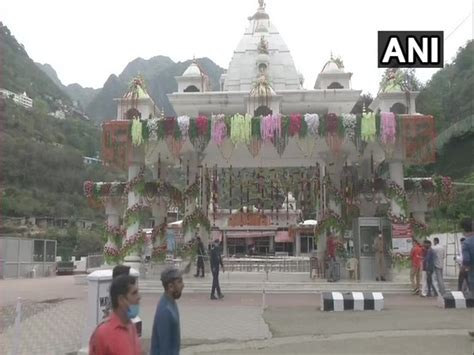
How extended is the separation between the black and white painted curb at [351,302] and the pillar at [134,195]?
894cm

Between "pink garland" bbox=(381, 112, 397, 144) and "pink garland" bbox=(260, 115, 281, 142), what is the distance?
3274 millimetres

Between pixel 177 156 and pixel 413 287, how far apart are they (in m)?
9.57


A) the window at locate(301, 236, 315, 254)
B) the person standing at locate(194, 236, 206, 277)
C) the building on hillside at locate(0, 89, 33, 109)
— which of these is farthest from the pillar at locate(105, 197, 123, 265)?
the building on hillside at locate(0, 89, 33, 109)

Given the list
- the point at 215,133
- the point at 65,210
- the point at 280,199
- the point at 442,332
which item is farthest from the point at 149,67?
the point at 442,332

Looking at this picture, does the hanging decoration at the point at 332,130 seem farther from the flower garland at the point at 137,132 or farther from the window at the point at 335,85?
the flower garland at the point at 137,132

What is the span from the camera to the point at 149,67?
515 feet

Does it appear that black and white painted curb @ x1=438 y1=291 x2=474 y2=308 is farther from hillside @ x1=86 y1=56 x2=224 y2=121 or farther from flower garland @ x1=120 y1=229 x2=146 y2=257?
hillside @ x1=86 y1=56 x2=224 y2=121

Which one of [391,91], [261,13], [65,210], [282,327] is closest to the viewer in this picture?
[282,327]

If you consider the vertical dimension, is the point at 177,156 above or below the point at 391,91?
below

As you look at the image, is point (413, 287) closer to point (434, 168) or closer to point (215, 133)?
point (215, 133)

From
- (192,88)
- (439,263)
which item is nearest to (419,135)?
(439,263)

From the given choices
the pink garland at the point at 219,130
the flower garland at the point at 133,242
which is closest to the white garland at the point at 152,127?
the pink garland at the point at 219,130

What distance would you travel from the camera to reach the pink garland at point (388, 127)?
17.6 metres

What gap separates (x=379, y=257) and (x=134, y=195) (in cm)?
862
